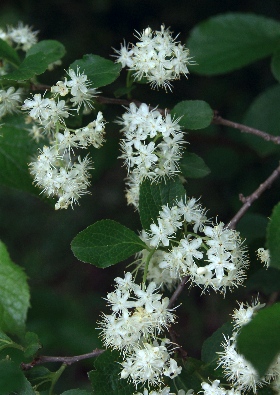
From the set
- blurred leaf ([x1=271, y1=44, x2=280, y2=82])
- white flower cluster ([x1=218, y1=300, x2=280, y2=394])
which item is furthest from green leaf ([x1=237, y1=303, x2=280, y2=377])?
blurred leaf ([x1=271, y1=44, x2=280, y2=82])

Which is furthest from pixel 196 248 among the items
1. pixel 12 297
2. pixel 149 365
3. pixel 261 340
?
pixel 12 297

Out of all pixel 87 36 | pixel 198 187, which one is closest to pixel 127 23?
pixel 87 36

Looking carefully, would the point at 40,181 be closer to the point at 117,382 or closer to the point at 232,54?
the point at 117,382

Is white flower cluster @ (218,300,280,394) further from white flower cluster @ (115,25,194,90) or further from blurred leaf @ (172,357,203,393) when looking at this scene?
white flower cluster @ (115,25,194,90)

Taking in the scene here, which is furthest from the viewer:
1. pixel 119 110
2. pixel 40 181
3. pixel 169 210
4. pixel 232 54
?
pixel 119 110

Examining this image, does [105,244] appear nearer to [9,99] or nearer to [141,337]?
[141,337]

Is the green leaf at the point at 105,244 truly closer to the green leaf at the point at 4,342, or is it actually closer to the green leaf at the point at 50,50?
the green leaf at the point at 4,342

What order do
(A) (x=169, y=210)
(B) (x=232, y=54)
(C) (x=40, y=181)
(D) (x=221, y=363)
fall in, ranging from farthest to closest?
(B) (x=232, y=54) → (C) (x=40, y=181) → (A) (x=169, y=210) → (D) (x=221, y=363)
